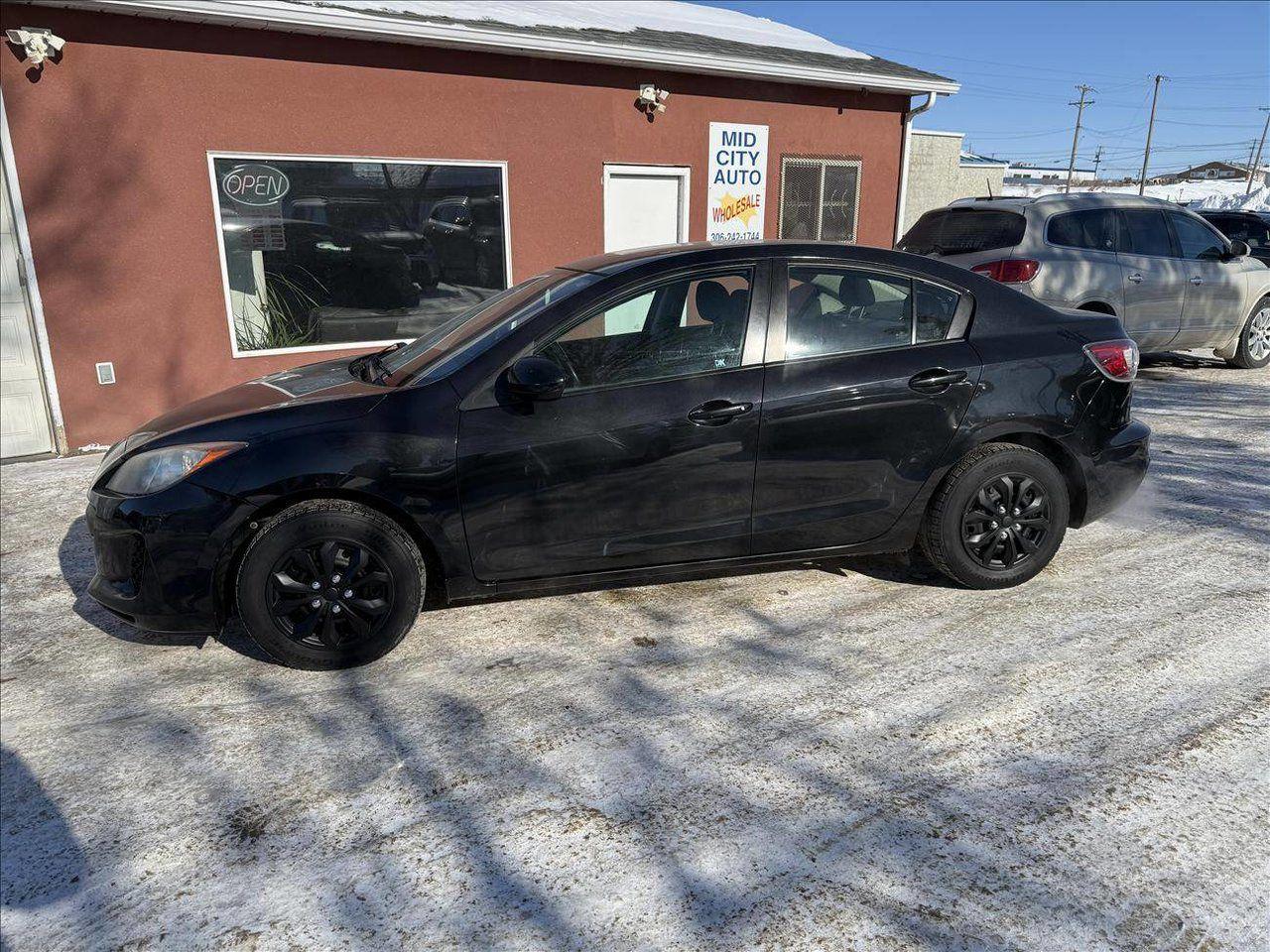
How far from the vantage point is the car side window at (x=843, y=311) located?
3.89 metres

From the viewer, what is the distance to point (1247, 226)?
45.2ft

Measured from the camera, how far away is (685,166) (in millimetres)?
9945

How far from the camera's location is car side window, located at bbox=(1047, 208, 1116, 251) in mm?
8039

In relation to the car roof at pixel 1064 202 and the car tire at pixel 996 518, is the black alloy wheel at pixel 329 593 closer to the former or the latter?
the car tire at pixel 996 518

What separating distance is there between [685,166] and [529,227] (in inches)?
80.9

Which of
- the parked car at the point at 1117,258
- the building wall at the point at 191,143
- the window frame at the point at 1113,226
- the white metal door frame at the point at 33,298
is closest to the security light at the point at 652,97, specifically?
the building wall at the point at 191,143

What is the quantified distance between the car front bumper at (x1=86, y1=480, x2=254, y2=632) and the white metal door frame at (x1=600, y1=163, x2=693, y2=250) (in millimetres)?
6894

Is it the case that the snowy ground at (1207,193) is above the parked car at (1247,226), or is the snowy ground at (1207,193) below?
above

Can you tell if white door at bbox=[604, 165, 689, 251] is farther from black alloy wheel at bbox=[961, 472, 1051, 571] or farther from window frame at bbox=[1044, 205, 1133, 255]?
black alloy wheel at bbox=[961, 472, 1051, 571]

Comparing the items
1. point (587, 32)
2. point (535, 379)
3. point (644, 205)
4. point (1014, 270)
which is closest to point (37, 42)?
point (587, 32)

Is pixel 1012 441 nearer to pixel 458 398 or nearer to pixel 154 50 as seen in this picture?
pixel 458 398

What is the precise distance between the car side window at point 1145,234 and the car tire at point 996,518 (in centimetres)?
553

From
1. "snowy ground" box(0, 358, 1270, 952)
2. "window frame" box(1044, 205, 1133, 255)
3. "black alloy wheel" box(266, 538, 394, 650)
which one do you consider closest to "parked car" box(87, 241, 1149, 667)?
"black alloy wheel" box(266, 538, 394, 650)

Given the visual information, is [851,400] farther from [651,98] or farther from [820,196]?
[820,196]
